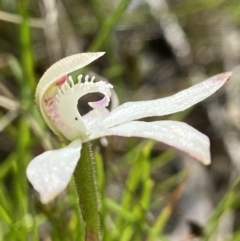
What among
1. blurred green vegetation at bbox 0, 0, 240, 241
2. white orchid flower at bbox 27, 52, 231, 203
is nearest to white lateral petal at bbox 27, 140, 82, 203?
white orchid flower at bbox 27, 52, 231, 203

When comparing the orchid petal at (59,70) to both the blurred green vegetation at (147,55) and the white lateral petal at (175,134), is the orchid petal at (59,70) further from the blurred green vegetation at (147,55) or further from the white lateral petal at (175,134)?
the blurred green vegetation at (147,55)

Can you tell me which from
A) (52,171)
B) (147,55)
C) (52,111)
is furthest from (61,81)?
(147,55)

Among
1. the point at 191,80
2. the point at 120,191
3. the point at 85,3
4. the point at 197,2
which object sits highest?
the point at 85,3

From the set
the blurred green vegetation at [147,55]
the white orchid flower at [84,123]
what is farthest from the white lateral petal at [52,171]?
the blurred green vegetation at [147,55]

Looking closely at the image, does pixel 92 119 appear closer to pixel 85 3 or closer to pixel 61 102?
pixel 61 102

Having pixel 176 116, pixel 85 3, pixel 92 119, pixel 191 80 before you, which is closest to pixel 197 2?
pixel 191 80

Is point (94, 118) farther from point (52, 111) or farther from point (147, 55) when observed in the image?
point (147, 55)
